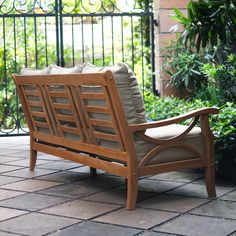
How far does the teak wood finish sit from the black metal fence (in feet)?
8.22

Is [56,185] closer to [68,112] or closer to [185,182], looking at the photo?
[68,112]

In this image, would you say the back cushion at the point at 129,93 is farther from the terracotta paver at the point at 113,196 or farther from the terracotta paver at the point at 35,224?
the terracotta paver at the point at 35,224

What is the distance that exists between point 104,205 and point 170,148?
553 mm

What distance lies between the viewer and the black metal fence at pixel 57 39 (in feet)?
22.5

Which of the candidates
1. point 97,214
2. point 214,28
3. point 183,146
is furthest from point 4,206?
point 214,28

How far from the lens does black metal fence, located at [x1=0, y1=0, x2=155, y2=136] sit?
685cm

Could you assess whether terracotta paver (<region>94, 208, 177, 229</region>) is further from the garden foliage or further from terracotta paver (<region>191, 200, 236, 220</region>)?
the garden foliage

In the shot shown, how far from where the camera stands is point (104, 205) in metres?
3.43

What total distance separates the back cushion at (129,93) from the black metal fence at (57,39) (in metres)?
3.48

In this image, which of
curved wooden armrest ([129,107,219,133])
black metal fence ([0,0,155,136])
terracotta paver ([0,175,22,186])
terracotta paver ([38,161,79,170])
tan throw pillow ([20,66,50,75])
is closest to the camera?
curved wooden armrest ([129,107,219,133])

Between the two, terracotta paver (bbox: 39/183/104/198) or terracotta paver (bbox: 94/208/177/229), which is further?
terracotta paver (bbox: 39/183/104/198)

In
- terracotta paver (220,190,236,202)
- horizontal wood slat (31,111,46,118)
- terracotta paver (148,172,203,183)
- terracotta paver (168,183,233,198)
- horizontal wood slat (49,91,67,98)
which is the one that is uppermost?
horizontal wood slat (49,91,67,98)

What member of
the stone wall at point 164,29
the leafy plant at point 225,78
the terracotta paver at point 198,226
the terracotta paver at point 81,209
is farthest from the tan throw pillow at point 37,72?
the stone wall at point 164,29

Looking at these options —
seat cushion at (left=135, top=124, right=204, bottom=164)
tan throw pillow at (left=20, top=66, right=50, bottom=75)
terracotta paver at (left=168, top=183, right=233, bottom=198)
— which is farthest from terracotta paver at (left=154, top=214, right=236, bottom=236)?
tan throw pillow at (left=20, top=66, right=50, bottom=75)
